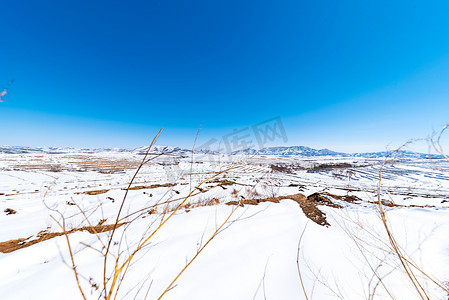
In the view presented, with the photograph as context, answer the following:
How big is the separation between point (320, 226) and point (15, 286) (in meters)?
4.15

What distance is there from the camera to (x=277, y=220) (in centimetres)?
311

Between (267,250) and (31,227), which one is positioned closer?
(267,250)

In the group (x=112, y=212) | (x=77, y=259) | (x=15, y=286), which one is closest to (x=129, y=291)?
(x=77, y=259)

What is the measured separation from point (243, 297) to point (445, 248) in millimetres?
3023

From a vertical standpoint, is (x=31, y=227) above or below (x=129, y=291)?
below

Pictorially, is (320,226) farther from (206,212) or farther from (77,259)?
(77,259)

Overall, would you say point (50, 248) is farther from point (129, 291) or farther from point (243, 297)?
point (243, 297)

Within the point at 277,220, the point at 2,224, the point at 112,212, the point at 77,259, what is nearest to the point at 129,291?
the point at 77,259

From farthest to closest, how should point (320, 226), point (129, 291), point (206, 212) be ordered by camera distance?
1. point (206, 212)
2. point (320, 226)
3. point (129, 291)

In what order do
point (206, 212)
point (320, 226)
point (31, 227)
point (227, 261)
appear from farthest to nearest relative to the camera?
point (31, 227) < point (206, 212) < point (320, 226) < point (227, 261)

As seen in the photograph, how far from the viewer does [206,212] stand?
3537mm

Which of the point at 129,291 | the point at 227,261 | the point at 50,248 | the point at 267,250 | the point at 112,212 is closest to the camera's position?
the point at 129,291

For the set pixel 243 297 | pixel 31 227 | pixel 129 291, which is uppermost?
pixel 129 291

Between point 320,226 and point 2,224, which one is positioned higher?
point 320,226
